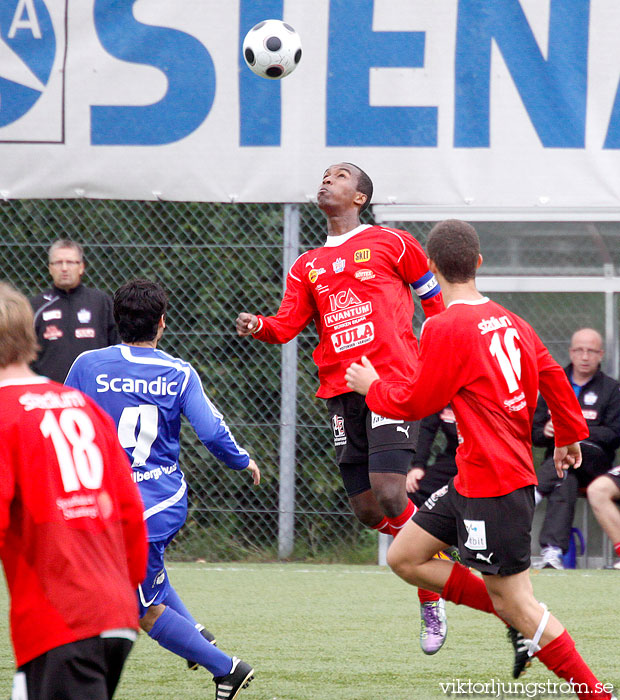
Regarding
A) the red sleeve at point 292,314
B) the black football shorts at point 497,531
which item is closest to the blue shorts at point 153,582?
the black football shorts at point 497,531

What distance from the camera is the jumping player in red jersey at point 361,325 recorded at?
15.7ft

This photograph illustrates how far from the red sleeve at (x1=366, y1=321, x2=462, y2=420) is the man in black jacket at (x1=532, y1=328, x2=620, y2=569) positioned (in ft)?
13.9

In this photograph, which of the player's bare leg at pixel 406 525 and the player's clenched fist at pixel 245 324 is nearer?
the player's bare leg at pixel 406 525

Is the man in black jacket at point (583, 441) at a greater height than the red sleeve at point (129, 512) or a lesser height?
lesser

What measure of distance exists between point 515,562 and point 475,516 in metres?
0.19

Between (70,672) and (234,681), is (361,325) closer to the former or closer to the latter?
(234,681)

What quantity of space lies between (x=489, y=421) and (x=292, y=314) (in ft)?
6.26

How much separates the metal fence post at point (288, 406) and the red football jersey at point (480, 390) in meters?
4.54

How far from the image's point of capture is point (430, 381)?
3346mm

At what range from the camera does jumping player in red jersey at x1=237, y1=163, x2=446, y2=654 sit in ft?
15.7

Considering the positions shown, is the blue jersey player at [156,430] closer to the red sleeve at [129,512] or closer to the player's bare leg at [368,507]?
the red sleeve at [129,512]

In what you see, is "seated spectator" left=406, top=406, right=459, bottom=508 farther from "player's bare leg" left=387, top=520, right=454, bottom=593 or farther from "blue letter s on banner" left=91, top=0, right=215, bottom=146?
"player's bare leg" left=387, top=520, right=454, bottom=593

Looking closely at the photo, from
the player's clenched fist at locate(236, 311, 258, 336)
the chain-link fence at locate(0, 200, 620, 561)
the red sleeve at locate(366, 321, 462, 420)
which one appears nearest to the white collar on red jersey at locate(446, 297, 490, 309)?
the red sleeve at locate(366, 321, 462, 420)

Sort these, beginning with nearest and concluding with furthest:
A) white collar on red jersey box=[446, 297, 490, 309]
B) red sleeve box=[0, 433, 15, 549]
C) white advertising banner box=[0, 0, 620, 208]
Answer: red sleeve box=[0, 433, 15, 549] → white collar on red jersey box=[446, 297, 490, 309] → white advertising banner box=[0, 0, 620, 208]
